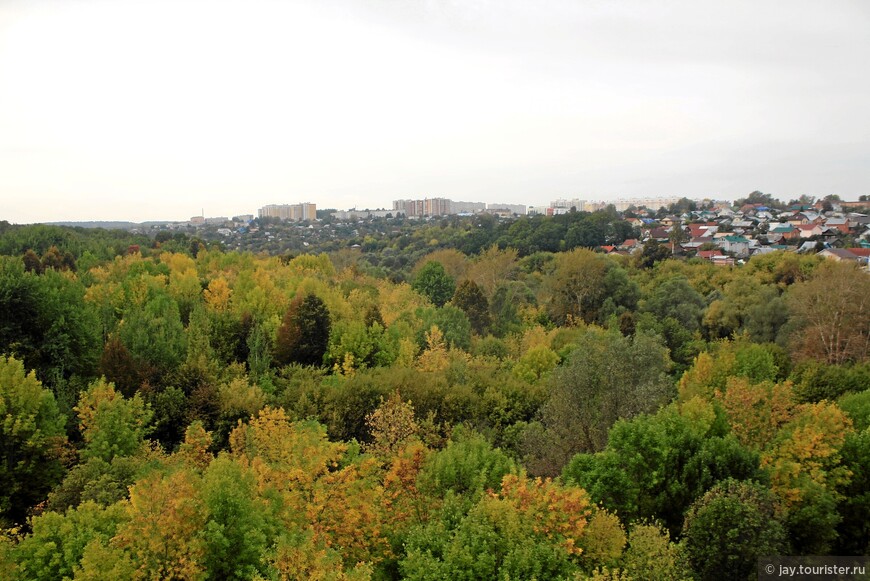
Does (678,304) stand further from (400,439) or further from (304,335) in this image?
(400,439)

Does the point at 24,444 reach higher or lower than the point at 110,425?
lower

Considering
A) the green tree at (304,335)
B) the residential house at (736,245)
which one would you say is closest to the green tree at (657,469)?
the green tree at (304,335)

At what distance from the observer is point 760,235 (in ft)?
307

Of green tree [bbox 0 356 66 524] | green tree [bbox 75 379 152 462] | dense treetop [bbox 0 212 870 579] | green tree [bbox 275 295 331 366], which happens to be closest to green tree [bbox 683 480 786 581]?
dense treetop [bbox 0 212 870 579]

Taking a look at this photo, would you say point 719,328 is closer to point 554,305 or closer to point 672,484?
point 554,305

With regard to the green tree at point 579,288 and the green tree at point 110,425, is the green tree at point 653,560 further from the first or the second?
the green tree at point 579,288

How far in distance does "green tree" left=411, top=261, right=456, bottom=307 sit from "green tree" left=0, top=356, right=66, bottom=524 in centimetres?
4229

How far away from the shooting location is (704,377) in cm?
3044

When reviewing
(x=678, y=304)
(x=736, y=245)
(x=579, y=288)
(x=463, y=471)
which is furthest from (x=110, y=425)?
(x=736, y=245)

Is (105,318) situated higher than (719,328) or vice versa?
(105,318)

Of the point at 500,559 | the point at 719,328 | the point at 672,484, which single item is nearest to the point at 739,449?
the point at 672,484

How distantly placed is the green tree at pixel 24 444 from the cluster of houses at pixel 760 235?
69.8 meters

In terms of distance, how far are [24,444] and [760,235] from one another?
317 ft

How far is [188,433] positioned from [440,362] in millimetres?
17323
